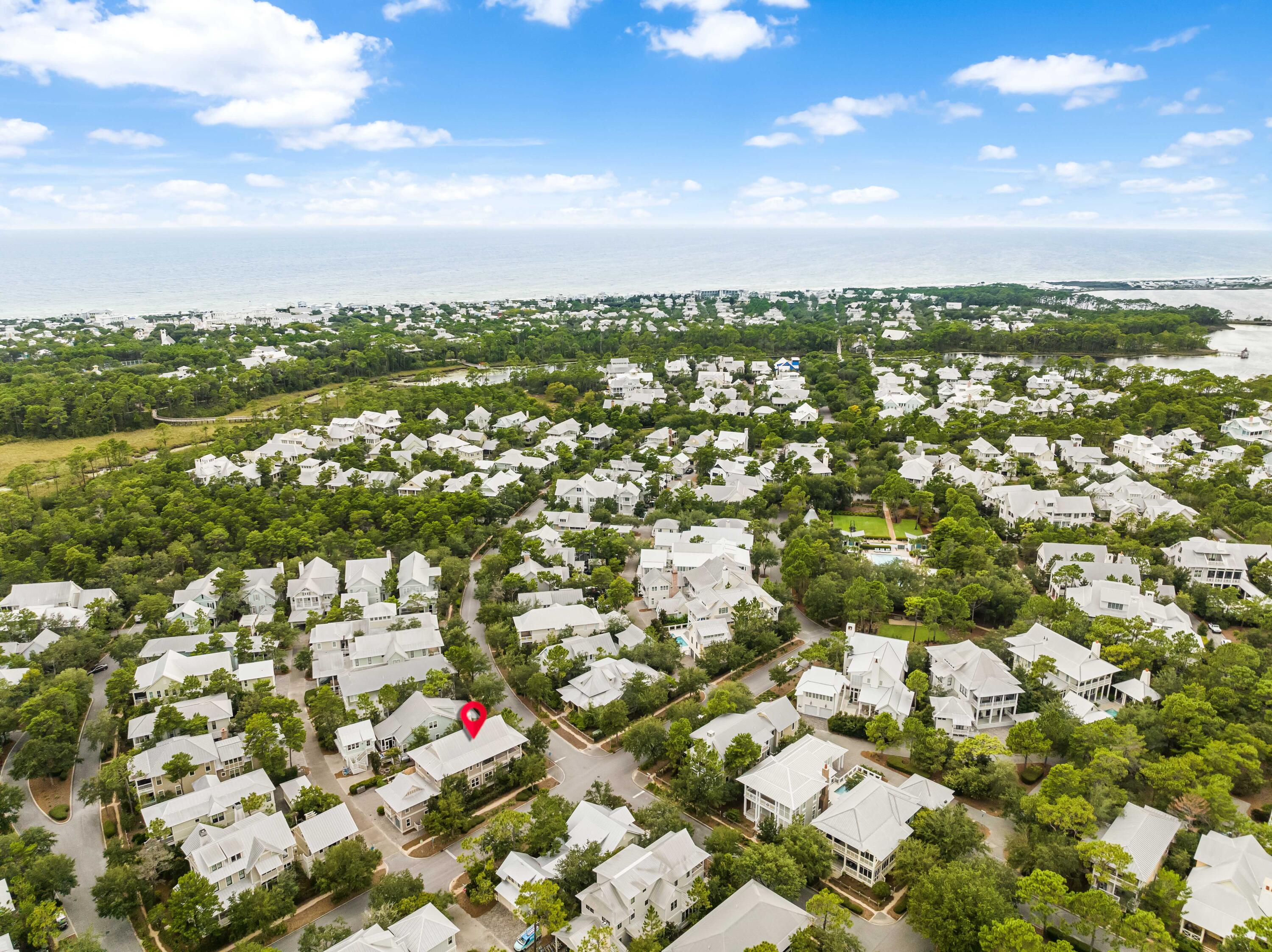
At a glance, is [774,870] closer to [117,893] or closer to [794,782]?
[794,782]

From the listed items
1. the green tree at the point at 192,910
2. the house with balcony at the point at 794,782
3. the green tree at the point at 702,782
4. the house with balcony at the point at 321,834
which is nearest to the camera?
the green tree at the point at 192,910

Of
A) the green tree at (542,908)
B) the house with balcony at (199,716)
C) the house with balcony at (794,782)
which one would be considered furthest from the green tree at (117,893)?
the house with balcony at (794,782)

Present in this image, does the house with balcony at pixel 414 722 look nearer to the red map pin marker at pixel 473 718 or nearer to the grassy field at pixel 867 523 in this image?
the red map pin marker at pixel 473 718

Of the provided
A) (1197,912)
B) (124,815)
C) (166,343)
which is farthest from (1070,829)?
(166,343)

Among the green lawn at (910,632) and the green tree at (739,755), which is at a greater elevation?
the green tree at (739,755)

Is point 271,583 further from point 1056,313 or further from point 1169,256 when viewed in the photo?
point 1169,256

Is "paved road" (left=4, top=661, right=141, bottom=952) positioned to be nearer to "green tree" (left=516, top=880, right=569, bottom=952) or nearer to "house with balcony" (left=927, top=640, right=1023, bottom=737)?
"green tree" (left=516, top=880, right=569, bottom=952)
